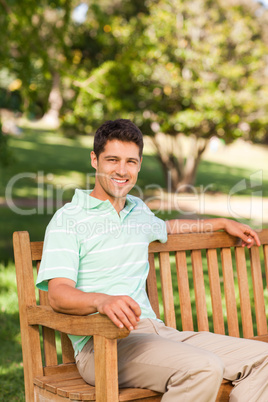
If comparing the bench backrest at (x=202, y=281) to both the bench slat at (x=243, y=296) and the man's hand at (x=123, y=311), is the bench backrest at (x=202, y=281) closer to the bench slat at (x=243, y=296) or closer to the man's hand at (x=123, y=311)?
the bench slat at (x=243, y=296)

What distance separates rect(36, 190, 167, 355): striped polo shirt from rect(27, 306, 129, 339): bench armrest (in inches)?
5.9

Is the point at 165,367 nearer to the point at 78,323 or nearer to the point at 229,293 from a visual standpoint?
the point at 78,323

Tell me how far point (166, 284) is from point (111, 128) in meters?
1.02

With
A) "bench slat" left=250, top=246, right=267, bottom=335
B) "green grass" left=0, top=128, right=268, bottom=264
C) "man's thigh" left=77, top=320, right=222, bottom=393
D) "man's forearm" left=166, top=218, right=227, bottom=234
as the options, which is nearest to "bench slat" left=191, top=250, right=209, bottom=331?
"man's forearm" left=166, top=218, right=227, bottom=234

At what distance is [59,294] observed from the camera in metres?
2.56

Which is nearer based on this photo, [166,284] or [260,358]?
[260,358]

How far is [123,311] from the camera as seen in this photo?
232 centimetres

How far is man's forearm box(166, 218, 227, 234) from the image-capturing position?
11.5ft

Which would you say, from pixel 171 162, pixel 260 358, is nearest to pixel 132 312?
pixel 260 358

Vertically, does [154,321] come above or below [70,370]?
above

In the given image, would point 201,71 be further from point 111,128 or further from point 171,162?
point 111,128

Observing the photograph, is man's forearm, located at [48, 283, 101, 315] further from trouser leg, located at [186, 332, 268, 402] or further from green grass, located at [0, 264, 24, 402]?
green grass, located at [0, 264, 24, 402]

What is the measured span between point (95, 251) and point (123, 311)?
597mm

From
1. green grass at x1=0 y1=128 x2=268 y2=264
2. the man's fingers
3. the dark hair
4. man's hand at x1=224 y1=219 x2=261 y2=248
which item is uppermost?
green grass at x1=0 y1=128 x2=268 y2=264
